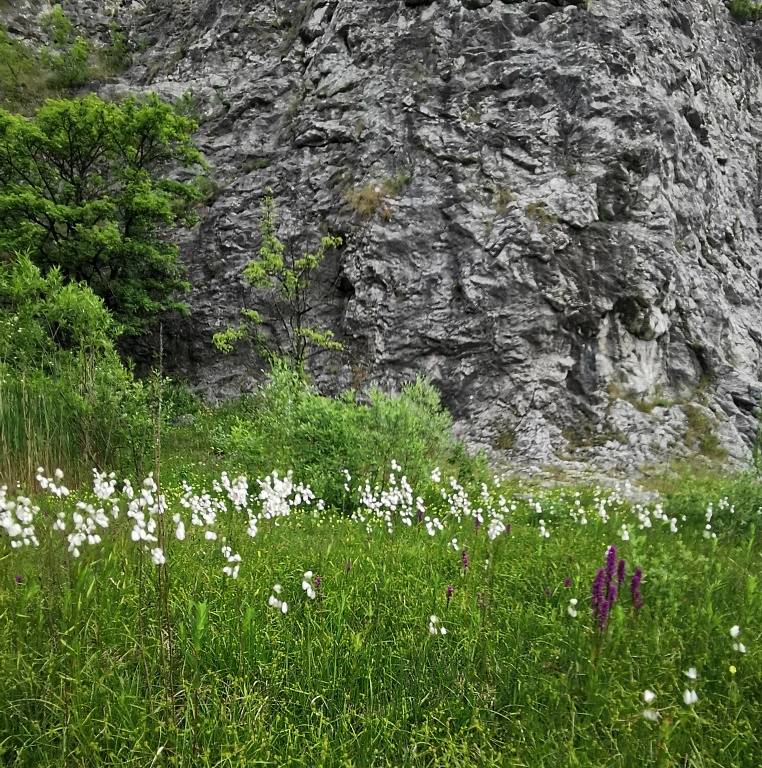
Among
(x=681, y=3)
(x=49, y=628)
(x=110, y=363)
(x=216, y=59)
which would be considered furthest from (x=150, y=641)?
(x=216, y=59)

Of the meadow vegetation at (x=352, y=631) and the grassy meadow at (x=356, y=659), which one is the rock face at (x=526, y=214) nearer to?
the meadow vegetation at (x=352, y=631)

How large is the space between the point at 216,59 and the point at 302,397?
2226cm

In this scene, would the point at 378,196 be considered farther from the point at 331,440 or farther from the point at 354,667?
the point at 354,667

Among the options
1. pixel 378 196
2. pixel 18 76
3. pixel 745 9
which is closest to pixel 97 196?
pixel 378 196

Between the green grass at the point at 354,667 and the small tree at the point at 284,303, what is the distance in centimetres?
1183

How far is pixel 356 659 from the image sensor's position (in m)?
2.69

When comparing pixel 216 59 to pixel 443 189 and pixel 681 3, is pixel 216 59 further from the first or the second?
pixel 681 3

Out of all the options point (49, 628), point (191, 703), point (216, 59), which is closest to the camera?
point (191, 703)

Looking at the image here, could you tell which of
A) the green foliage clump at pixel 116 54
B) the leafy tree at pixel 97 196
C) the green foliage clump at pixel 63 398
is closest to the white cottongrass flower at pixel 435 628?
the green foliage clump at pixel 63 398

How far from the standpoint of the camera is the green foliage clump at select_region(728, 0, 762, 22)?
21.6m

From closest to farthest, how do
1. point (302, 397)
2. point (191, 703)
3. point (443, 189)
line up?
1. point (191, 703)
2. point (302, 397)
3. point (443, 189)

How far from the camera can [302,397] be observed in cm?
877

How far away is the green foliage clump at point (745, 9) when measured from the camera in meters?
21.6

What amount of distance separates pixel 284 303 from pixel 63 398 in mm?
11396
